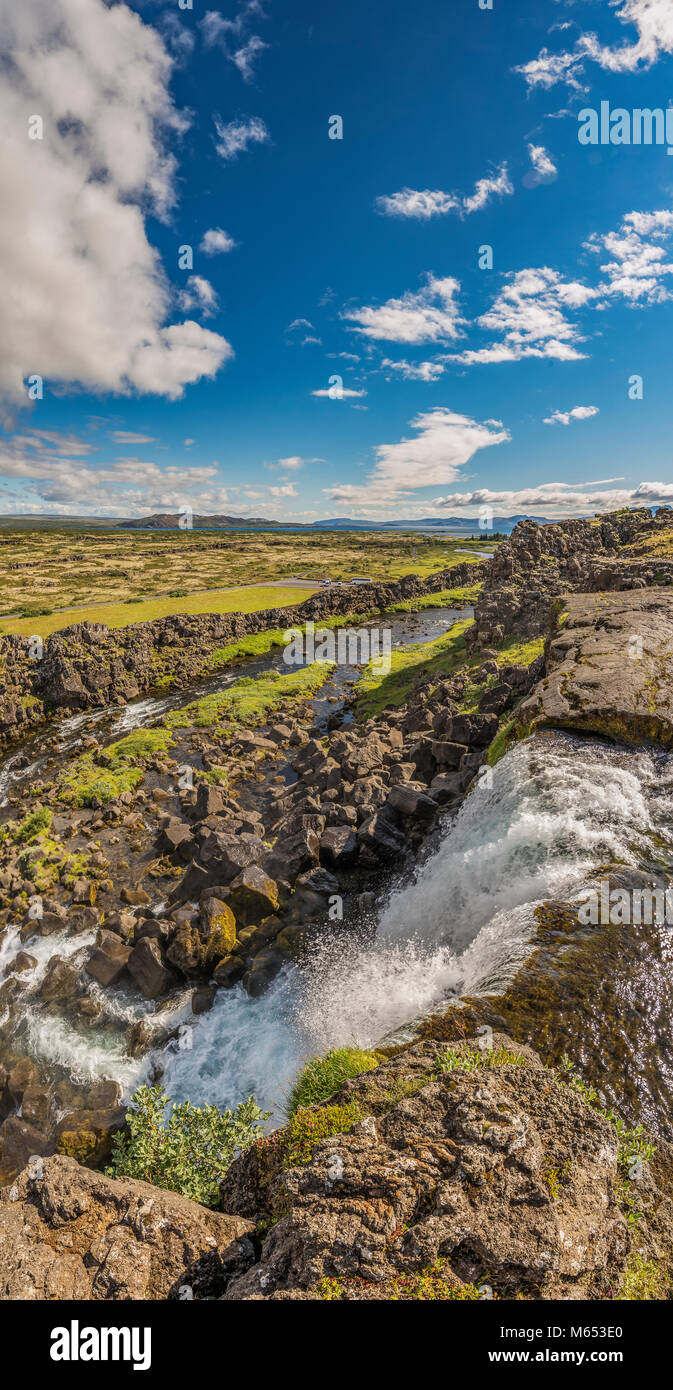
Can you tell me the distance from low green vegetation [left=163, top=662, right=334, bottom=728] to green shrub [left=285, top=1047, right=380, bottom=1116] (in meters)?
36.2

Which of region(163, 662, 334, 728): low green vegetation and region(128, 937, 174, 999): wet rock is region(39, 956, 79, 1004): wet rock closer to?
region(128, 937, 174, 999): wet rock

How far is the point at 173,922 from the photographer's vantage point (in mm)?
20078

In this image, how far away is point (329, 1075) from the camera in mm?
9023

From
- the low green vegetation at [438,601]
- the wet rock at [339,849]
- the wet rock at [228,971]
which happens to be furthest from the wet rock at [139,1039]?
the low green vegetation at [438,601]

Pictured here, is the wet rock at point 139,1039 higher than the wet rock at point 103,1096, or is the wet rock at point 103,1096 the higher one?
the wet rock at point 139,1039

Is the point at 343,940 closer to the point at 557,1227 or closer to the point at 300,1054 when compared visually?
the point at 300,1054

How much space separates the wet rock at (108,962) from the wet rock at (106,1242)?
1395 centimetres

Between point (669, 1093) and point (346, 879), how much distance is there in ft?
47.2

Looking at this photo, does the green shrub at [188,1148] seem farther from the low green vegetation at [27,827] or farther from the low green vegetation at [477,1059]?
the low green vegetation at [27,827]

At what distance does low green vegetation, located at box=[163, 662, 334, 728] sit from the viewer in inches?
1793

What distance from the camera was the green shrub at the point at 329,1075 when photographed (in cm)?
882

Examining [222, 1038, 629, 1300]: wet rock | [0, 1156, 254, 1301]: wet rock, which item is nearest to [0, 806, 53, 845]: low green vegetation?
[0, 1156, 254, 1301]: wet rock

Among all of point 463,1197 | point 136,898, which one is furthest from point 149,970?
point 463,1197
